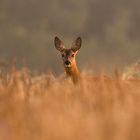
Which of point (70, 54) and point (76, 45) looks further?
point (76, 45)

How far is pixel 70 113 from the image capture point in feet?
11.6

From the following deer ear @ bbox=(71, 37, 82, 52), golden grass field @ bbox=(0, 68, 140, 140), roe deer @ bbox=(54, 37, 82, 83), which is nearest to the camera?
golden grass field @ bbox=(0, 68, 140, 140)

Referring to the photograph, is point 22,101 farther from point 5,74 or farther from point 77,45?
point 77,45

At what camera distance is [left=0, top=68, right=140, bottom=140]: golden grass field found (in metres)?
3.09

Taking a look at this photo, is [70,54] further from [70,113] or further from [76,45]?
[70,113]

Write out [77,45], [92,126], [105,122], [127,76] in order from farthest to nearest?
[77,45] < [127,76] < [105,122] < [92,126]

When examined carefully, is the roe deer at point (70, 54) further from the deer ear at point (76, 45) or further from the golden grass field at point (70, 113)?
the golden grass field at point (70, 113)

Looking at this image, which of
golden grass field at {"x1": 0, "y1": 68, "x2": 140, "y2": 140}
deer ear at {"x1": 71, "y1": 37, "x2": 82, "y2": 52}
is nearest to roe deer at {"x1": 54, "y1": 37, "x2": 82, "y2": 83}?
deer ear at {"x1": 71, "y1": 37, "x2": 82, "y2": 52}

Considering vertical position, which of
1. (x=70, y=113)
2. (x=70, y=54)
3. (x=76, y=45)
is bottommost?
(x=70, y=113)

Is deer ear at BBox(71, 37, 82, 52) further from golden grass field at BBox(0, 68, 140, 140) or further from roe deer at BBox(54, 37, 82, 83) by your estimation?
golden grass field at BBox(0, 68, 140, 140)

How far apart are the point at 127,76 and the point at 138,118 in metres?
5.28

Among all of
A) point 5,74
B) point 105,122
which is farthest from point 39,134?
point 5,74

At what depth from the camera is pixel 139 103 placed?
14.1ft

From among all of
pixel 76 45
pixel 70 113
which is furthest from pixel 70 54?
pixel 70 113
